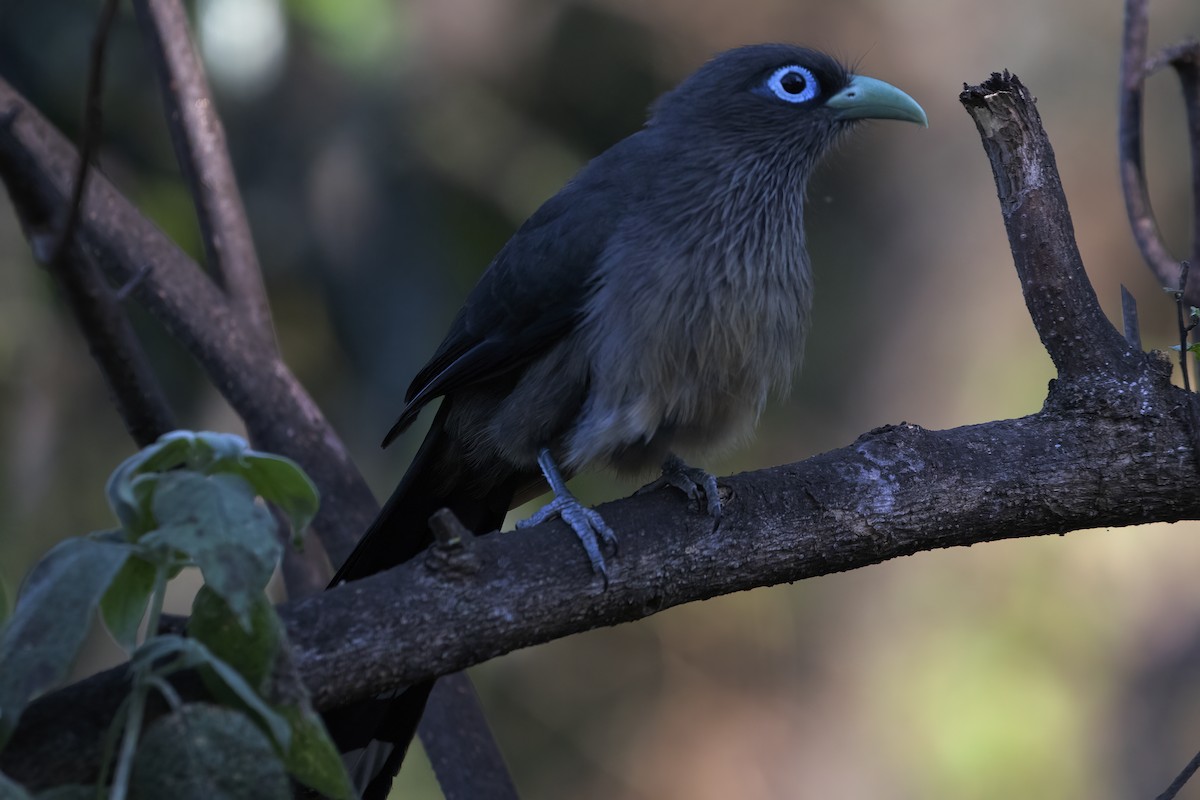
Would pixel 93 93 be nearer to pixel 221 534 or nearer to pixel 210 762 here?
pixel 221 534

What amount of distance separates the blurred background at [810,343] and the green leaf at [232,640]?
12.2ft

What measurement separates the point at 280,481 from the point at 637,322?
1351mm

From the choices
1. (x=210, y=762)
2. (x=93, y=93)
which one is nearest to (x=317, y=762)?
(x=210, y=762)

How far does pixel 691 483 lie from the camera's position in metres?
2.62

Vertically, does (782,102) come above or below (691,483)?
above

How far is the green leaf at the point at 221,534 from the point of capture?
1.41 metres

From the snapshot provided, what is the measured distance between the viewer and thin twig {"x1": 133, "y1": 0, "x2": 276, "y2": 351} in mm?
3330

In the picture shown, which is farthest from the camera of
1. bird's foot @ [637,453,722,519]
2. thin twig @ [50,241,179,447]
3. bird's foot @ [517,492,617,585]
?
bird's foot @ [637,453,722,519]

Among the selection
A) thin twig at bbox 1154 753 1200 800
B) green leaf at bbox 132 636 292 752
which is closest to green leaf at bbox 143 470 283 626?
green leaf at bbox 132 636 292 752

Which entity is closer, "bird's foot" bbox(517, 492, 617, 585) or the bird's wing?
"bird's foot" bbox(517, 492, 617, 585)

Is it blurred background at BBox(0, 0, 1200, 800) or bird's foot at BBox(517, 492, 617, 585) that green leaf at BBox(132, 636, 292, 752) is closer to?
bird's foot at BBox(517, 492, 617, 585)

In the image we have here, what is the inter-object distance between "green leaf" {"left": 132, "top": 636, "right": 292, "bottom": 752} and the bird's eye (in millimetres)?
2385

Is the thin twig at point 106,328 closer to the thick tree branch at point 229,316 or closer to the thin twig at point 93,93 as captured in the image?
the thin twig at point 93,93

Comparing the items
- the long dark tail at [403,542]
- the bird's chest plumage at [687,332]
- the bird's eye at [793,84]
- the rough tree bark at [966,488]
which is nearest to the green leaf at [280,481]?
the rough tree bark at [966,488]
